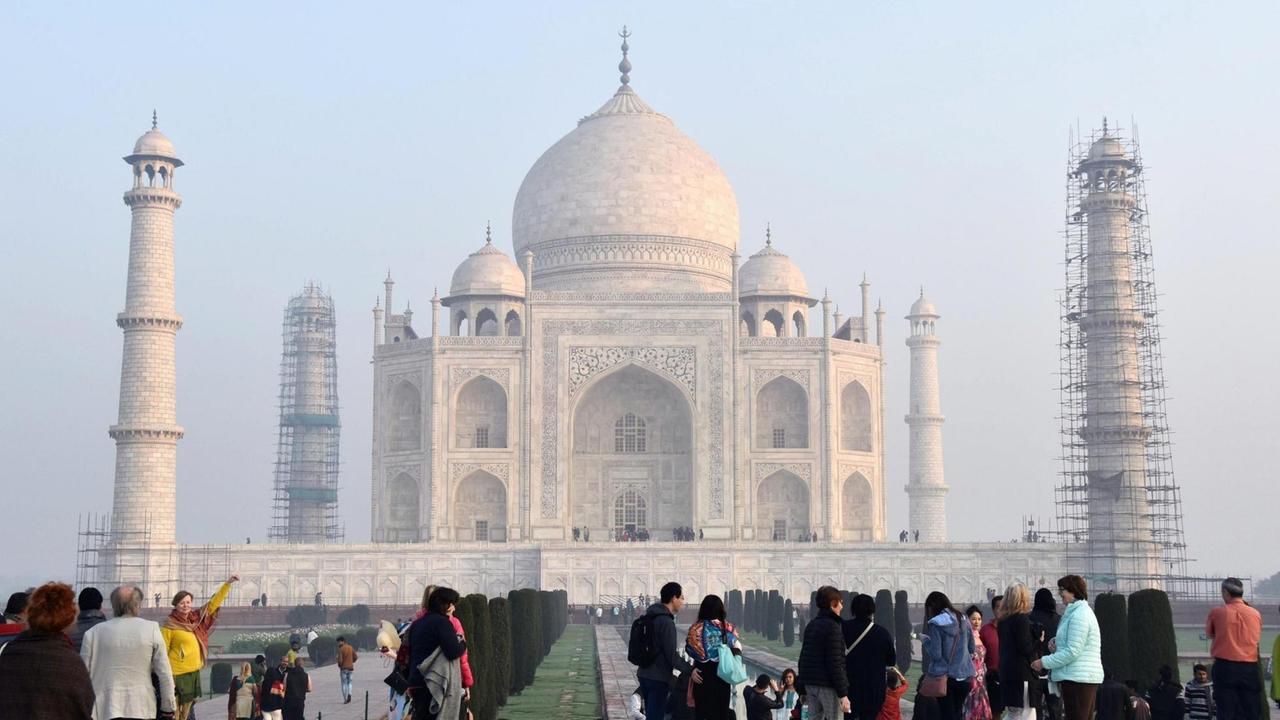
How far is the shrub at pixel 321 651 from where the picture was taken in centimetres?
2152

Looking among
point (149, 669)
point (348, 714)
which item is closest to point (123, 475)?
point (348, 714)

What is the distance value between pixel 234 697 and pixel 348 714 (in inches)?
79.0

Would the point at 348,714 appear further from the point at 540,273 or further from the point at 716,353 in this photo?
the point at 540,273

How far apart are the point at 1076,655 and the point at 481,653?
520cm

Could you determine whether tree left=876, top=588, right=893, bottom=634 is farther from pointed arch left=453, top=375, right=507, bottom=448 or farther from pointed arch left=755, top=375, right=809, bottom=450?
pointed arch left=453, top=375, right=507, bottom=448

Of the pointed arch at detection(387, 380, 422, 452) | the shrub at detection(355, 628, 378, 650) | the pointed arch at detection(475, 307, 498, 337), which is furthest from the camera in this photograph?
the pointed arch at detection(475, 307, 498, 337)

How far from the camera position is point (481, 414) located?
1361 inches

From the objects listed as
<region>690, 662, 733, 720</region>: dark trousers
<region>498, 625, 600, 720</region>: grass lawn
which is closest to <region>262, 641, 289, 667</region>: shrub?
<region>498, 625, 600, 720</region>: grass lawn

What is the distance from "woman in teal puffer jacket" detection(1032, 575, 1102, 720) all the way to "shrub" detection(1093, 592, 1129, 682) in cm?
560

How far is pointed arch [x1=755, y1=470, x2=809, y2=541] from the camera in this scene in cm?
3453

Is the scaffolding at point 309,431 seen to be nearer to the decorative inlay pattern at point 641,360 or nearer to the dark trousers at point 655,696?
the decorative inlay pattern at point 641,360

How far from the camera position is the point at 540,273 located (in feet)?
125

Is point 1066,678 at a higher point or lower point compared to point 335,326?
lower

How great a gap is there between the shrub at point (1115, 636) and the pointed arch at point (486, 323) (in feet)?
77.5
